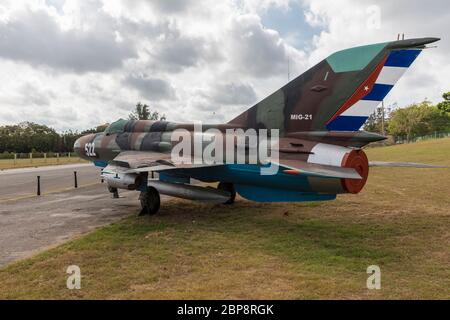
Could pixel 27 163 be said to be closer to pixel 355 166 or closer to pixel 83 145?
pixel 83 145

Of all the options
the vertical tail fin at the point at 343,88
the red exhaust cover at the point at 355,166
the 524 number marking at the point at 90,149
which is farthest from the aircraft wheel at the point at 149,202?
the red exhaust cover at the point at 355,166

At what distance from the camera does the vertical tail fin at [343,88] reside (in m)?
8.01

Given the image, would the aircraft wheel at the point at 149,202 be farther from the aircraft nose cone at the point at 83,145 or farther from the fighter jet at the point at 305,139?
the aircraft nose cone at the point at 83,145

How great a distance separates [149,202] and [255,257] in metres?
4.99

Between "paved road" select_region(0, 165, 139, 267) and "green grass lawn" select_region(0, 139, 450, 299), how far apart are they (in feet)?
2.73

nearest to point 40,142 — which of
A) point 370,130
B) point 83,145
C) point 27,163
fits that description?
point 27,163

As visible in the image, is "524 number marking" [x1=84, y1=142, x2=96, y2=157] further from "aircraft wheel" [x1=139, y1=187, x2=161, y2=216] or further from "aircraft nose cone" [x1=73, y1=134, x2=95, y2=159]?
"aircraft wheel" [x1=139, y1=187, x2=161, y2=216]

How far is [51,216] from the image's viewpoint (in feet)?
36.5

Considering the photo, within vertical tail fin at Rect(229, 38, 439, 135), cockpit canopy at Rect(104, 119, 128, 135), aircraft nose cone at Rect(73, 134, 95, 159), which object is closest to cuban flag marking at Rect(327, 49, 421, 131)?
vertical tail fin at Rect(229, 38, 439, 135)

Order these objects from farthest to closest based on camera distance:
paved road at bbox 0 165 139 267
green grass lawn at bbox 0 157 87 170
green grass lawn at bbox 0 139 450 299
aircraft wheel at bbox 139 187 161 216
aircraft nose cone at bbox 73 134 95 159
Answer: green grass lawn at bbox 0 157 87 170 → aircraft nose cone at bbox 73 134 95 159 → aircraft wheel at bbox 139 187 161 216 → paved road at bbox 0 165 139 267 → green grass lawn at bbox 0 139 450 299

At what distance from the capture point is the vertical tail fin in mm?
8008

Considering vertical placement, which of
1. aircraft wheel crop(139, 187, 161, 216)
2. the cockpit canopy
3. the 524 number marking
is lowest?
aircraft wheel crop(139, 187, 161, 216)
